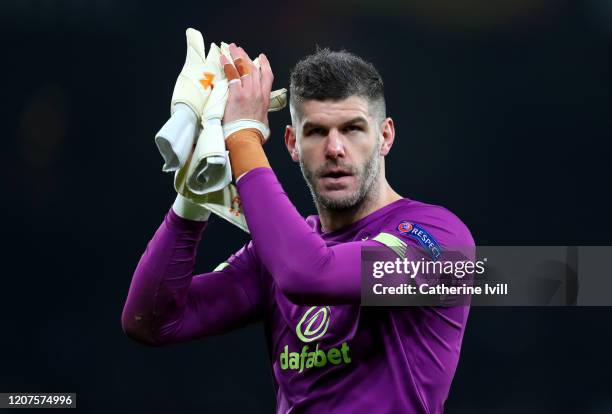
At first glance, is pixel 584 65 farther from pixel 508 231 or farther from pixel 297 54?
pixel 297 54

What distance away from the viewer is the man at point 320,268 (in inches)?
78.3

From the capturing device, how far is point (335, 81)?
2309 mm

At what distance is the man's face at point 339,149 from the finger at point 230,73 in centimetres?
22

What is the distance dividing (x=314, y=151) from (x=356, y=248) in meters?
0.37

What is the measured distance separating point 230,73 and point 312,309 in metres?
0.63

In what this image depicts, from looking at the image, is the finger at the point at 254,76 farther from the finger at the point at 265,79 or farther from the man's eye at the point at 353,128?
the man's eye at the point at 353,128

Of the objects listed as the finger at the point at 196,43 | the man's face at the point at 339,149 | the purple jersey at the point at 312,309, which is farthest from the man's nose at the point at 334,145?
the finger at the point at 196,43

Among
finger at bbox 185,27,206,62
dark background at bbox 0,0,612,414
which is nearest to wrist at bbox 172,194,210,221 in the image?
finger at bbox 185,27,206,62

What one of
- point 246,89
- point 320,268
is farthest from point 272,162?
point 320,268

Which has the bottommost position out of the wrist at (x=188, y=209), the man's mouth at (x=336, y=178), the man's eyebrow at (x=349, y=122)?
the wrist at (x=188, y=209)

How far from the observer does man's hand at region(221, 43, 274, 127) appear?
2141mm

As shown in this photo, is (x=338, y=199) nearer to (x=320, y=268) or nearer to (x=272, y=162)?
(x=320, y=268)

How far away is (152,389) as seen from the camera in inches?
169

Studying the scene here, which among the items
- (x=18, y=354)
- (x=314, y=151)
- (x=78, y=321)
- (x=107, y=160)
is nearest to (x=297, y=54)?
(x=107, y=160)
